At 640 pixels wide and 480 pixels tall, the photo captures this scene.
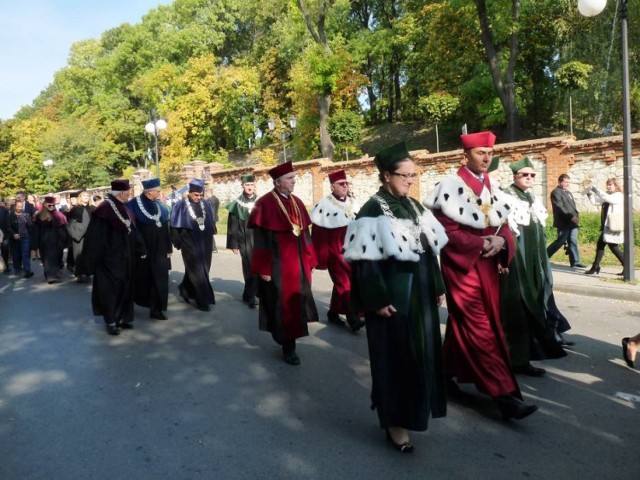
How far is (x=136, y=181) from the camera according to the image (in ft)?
113

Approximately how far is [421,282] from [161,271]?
5254mm

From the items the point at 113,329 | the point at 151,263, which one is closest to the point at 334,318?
the point at 151,263

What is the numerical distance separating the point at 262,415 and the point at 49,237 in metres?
9.92

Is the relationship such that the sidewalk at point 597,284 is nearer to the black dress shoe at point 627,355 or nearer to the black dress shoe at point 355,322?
the black dress shoe at point 627,355

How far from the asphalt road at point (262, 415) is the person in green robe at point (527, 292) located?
0.28 m

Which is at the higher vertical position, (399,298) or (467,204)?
(467,204)

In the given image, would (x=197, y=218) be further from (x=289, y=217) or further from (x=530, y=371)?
(x=530, y=371)

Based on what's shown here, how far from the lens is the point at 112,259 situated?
746cm

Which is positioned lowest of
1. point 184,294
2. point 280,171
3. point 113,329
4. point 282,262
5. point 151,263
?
point 113,329

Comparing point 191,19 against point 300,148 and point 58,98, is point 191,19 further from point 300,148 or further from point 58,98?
point 58,98

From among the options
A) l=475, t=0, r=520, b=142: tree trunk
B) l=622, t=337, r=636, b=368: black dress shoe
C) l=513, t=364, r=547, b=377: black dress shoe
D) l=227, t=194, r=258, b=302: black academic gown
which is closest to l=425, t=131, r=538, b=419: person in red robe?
l=513, t=364, r=547, b=377: black dress shoe

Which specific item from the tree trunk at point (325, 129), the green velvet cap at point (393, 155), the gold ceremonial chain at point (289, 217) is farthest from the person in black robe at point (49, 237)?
the tree trunk at point (325, 129)

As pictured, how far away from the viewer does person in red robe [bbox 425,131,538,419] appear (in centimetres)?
403

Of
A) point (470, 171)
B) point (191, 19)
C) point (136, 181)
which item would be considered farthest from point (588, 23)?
point (191, 19)
